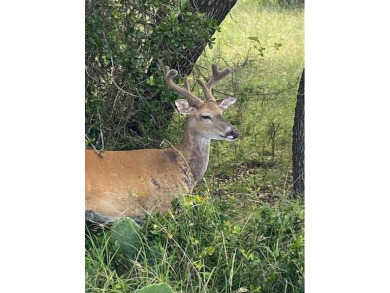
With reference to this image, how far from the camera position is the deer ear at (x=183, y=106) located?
4664 mm

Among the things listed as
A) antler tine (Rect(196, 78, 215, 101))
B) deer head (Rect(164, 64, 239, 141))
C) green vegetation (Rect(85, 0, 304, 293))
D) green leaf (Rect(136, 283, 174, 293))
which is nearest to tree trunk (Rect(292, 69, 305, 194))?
green vegetation (Rect(85, 0, 304, 293))

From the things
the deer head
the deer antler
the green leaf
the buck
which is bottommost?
the green leaf

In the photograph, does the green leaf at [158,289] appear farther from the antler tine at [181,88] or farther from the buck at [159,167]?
the antler tine at [181,88]

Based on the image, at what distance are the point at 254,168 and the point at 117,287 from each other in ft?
2.51

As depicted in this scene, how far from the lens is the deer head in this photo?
183 inches

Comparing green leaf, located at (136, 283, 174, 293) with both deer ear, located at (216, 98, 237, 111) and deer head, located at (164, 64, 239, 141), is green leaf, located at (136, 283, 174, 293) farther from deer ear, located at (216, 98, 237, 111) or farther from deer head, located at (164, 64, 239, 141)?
deer ear, located at (216, 98, 237, 111)

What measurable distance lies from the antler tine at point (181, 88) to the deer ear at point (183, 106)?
24 millimetres

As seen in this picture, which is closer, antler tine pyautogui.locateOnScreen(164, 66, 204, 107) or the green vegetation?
the green vegetation

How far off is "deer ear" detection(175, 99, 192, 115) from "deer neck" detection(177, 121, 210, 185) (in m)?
0.08

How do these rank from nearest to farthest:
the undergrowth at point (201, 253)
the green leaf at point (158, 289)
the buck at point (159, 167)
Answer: the green leaf at point (158, 289) → the undergrowth at point (201, 253) → the buck at point (159, 167)

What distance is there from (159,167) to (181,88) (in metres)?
0.34

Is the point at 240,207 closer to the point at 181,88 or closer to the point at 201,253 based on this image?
the point at 201,253

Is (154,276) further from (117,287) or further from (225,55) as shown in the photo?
(225,55)

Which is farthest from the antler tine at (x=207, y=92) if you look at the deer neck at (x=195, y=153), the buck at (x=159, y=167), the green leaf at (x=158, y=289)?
the green leaf at (x=158, y=289)
